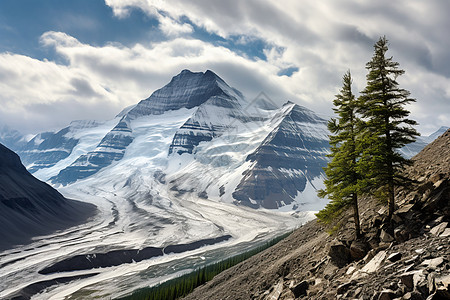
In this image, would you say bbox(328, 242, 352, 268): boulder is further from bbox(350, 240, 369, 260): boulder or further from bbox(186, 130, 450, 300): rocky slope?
bbox(350, 240, 369, 260): boulder

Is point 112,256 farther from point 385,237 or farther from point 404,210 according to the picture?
point 404,210

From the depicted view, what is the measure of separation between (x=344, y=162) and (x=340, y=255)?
7.19 m

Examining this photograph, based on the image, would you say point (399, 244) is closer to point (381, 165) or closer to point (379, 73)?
point (381, 165)

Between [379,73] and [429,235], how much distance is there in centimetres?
1192

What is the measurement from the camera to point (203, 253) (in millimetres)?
144750

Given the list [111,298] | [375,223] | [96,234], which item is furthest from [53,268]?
[375,223]

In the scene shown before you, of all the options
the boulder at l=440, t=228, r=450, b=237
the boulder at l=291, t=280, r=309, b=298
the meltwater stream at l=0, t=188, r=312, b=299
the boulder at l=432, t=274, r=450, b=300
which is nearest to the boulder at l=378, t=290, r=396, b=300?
the boulder at l=432, t=274, r=450, b=300

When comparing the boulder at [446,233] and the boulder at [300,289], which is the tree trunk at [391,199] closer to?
the boulder at [446,233]

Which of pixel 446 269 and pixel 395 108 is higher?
pixel 395 108

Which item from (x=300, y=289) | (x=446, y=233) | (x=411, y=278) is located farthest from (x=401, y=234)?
(x=300, y=289)

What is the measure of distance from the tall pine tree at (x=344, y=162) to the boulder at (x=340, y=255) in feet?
5.39

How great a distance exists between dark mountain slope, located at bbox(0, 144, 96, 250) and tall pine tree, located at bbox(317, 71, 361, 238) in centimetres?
14794

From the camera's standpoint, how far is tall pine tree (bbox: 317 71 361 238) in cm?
2350

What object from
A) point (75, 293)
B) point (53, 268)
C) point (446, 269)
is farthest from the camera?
point (53, 268)
